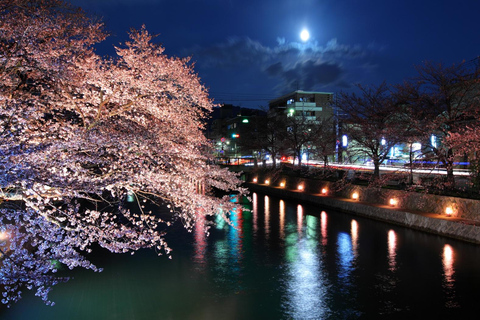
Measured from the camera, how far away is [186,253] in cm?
1467

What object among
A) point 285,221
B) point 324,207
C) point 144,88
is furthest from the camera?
point 324,207

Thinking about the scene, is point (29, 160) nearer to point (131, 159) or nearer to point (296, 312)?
point (131, 159)

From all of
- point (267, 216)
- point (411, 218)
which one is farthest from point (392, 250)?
point (267, 216)

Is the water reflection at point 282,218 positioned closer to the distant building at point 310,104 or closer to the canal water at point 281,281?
the canal water at point 281,281

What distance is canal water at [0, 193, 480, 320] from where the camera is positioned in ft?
31.2

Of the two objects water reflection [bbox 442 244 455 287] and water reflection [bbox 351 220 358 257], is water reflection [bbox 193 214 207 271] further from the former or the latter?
water reflection [bbox 442 244 455 287]

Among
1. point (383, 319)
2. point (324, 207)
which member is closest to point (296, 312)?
point (383, 319)

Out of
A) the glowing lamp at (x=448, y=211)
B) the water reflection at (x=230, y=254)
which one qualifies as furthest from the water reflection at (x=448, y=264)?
the water reflection at (x=230, y=254)

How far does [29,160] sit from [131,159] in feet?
7.54

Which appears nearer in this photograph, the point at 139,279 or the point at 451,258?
the point at 139,279

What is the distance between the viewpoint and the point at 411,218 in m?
18.2

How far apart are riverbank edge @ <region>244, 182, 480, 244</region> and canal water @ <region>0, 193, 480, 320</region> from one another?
451 millimetres

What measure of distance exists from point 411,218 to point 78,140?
54.4ft

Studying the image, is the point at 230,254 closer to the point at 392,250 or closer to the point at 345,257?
the point at 345,257
